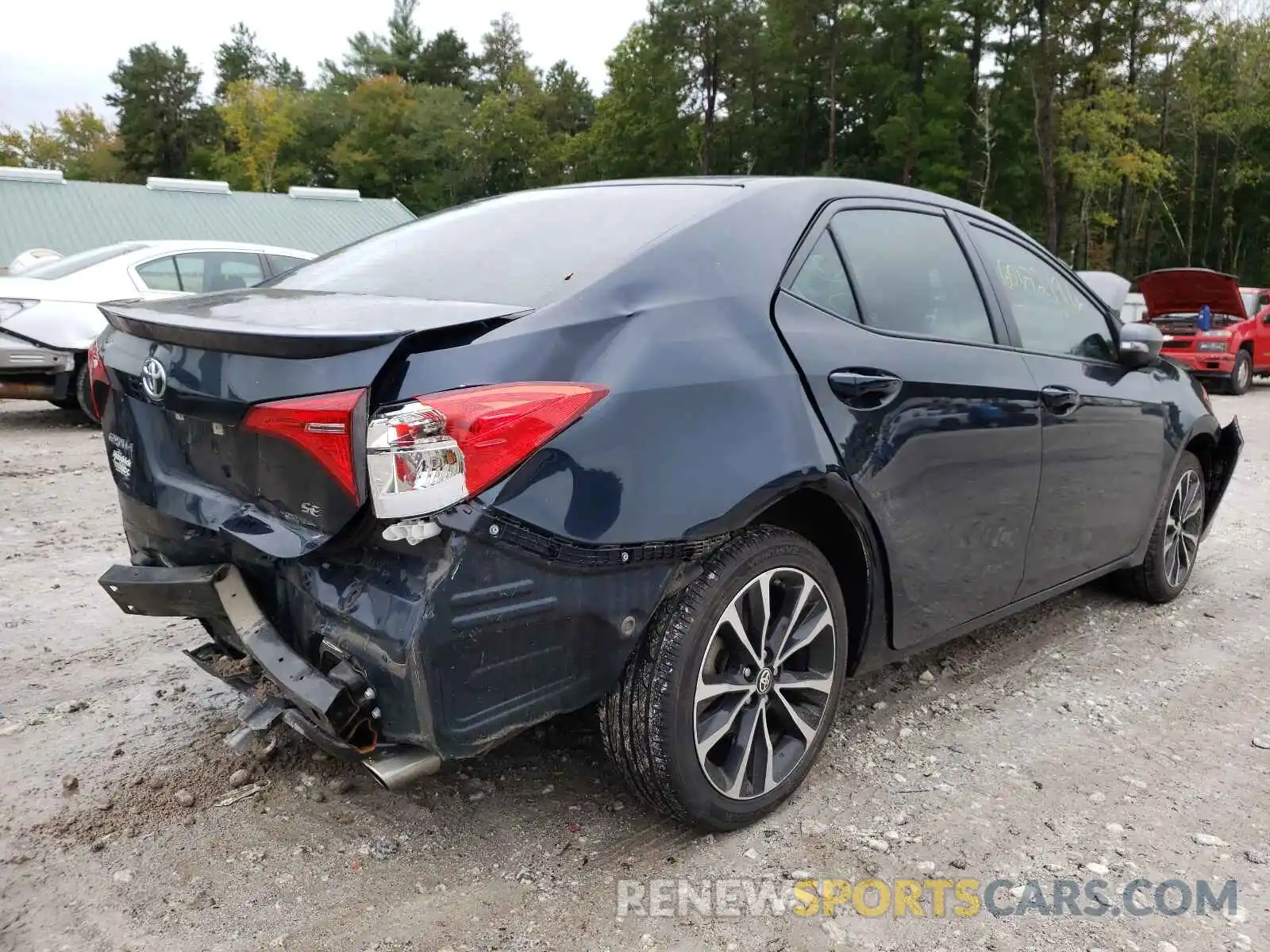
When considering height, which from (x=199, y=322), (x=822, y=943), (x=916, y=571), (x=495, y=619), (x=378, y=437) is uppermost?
(x=199, y=322)

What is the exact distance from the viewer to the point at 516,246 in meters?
2.66

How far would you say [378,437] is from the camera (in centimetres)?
193

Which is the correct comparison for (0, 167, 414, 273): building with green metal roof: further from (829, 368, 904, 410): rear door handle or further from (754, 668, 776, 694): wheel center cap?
(754, 668, 776, 694): wheel center cap

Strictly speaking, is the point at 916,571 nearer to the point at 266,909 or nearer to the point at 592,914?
the point at 592,914

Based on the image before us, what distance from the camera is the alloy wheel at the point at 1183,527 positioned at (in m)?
4.34

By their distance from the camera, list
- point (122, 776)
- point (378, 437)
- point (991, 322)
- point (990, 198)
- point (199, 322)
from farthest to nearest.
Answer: point (990, 198) → point (991, 322) → point (122, 776) → point (199, 322) → point (378, 437)

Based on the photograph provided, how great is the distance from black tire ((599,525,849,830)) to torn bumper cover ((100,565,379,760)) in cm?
59

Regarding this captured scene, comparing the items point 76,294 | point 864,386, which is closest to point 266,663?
point 864,386

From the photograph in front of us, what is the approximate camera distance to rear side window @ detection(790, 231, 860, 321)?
261 cm

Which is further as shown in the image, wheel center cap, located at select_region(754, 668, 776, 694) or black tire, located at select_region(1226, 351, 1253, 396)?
black tire, located at select_region(1226, 351, 1253, 396)

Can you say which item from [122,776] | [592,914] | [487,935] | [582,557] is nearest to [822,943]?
[592,914]

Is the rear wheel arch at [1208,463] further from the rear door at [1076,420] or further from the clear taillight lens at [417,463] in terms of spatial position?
the clear taillight lens at [417,463]

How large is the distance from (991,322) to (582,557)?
1.84 metres

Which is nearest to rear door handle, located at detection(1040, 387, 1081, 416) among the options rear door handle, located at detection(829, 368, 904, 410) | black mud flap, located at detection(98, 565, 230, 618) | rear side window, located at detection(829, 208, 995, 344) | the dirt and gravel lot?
rear side window, located at detection(829, 208, 995, 344)
